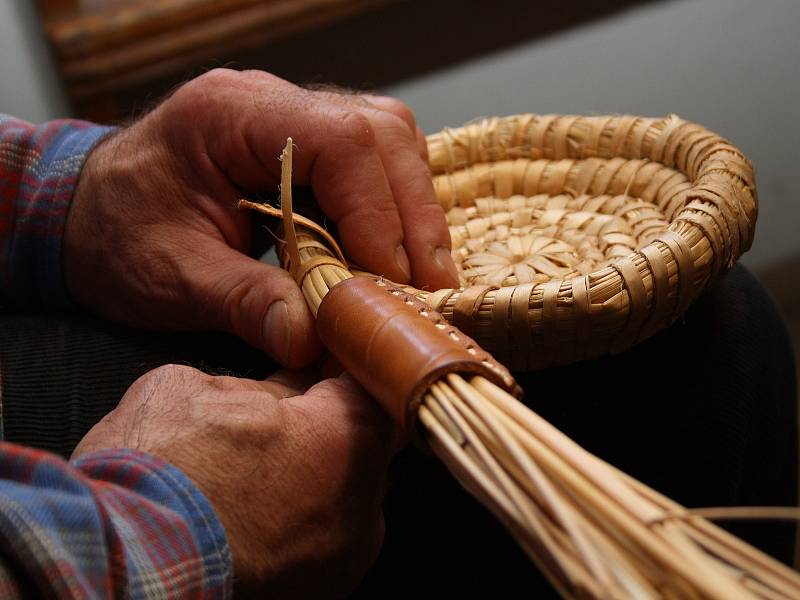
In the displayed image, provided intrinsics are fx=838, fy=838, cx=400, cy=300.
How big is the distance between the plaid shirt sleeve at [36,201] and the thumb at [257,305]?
0.50ft

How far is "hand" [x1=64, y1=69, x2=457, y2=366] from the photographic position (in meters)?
0.58

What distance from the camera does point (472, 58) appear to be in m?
1.46

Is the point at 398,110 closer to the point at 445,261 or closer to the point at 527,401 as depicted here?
the point at 445,261

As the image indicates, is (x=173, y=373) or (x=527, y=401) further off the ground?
(x=173, y=373)

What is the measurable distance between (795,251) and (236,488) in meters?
1.56

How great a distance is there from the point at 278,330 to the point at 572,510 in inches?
9.8

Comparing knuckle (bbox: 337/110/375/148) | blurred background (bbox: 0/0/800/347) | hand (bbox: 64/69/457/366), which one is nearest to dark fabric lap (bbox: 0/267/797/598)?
hand (bbox: 64/69/457/366)

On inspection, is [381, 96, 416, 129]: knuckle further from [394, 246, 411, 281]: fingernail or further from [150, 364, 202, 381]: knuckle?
[150, 364, 202, 381]: knuckle

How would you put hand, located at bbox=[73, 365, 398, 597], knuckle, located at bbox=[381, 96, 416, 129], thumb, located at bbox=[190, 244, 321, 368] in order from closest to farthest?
hand, located at bbox=[73, 365, 398, 597]
thumb, located at bbox=[190, 244, 321, 368]
knuckle, located at bbox=[381, 96, 416, 129]

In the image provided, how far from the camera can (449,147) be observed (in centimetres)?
80

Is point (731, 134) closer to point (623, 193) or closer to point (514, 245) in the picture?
point (623, 193)

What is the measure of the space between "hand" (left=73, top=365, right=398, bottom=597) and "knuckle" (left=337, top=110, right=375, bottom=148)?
0.60ft

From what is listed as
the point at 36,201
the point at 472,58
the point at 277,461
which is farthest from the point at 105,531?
the point at 472,58

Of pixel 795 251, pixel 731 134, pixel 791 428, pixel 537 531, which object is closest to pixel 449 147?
pixel 791 428
